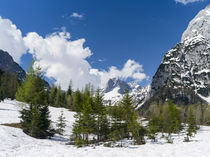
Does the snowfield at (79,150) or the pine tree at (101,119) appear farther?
the pine tree at (101,119)

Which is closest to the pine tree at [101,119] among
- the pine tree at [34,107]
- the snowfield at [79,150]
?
the pine tree at [34,107]

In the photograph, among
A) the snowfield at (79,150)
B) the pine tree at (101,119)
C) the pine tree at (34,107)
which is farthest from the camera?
the pine tree at (101,119)

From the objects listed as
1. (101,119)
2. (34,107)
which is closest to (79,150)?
(34,107)

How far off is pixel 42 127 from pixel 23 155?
11.8 metres

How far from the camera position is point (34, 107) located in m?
23.3

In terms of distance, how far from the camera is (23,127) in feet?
76.8

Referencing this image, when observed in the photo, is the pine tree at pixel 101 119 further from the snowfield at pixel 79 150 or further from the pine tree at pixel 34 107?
the snowfield at pixel 79 150

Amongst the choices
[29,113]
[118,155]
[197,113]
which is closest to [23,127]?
[29,113]

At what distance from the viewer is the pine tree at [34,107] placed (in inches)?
898

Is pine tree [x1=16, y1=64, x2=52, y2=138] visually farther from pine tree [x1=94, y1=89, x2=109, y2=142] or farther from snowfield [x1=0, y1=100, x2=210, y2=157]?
pine tree [x1=94, y1=89, x2=109, y2=142]

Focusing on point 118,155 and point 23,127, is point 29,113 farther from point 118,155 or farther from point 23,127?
point 118,155

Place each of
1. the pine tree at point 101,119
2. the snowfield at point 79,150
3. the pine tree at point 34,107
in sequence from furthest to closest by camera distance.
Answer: the pine tree at point 101,119
the pine tree at point 34,107
the snowfield at point 79,150

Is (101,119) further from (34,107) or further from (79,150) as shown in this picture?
(79,150)

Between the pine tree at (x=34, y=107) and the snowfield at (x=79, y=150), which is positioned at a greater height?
the pine tree at (x=34, y=107)
